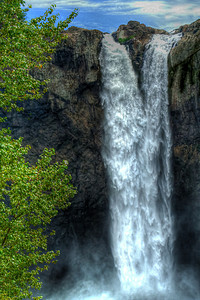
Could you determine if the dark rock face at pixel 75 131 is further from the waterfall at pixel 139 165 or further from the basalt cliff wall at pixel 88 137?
the waterfall at pixel 139 165

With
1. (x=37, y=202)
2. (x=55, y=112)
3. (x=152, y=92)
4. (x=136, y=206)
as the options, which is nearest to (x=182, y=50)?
(x=152, y=92)

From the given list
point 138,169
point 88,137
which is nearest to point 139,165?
point 138,169

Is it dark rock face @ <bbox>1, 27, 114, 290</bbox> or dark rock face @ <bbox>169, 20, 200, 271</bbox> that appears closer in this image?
dark rock face @ <bbox>169, 20, 200, 271</bbox>

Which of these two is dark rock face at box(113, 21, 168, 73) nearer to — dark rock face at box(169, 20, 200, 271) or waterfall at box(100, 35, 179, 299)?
waterfall at box(100, 35, 179, 299)

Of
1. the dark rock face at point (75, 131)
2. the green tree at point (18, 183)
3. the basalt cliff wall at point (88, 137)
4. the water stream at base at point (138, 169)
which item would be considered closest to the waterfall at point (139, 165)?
the water stream at base at point (138, 169)

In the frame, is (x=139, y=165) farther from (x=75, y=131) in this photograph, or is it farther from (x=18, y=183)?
(x=18, y=183)

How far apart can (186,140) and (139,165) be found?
352 centimetres

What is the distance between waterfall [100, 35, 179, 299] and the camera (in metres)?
18.1

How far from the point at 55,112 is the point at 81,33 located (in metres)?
5.61

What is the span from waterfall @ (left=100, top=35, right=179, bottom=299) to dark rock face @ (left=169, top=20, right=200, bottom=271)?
653 millimetres

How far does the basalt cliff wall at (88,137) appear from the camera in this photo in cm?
1747

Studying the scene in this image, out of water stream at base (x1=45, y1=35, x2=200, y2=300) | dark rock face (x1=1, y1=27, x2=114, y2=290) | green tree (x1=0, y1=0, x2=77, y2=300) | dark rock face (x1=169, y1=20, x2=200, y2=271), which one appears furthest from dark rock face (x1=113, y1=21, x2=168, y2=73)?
green tree (x1=0, y1=0, x2=77, y2=300)

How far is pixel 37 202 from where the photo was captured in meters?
8.78

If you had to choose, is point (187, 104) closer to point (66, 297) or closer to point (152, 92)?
point (152, 92)
